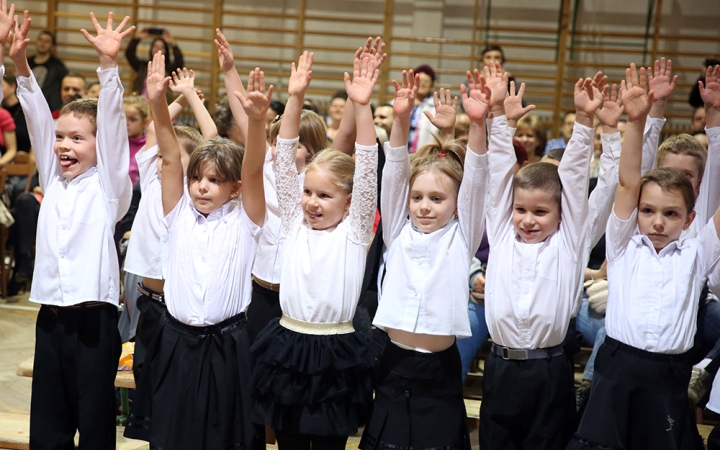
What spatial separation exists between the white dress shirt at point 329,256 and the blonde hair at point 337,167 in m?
0.08

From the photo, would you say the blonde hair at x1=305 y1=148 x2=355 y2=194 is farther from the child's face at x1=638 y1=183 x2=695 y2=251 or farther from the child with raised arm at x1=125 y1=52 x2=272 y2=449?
the child's face at x1=638 y1=183 x2=695 y2=251

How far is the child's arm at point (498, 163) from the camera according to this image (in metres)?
2.28

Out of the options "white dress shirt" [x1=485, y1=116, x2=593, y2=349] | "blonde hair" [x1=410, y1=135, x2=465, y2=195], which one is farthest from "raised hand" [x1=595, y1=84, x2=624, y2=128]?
"blonde hair" [x1=410, y1=135, x2=465, y2=195]

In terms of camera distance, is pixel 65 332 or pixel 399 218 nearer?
pixel 399 218

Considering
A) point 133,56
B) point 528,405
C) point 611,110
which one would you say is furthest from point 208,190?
point 133,56

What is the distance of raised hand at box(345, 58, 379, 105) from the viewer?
2340mm

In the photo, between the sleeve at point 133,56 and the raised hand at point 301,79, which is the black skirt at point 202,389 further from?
the sleeve at point 133,56

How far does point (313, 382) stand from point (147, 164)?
4.16ft

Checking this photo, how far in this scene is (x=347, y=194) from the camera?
243cm

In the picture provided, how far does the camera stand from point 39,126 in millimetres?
2584

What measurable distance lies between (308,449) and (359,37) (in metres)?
5.61

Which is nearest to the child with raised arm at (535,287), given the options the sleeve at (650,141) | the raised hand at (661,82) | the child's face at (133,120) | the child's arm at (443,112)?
the child's arm at (443,112)

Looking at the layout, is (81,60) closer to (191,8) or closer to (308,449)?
(191,8)

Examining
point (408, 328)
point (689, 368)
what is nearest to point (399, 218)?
point (408, 328)
